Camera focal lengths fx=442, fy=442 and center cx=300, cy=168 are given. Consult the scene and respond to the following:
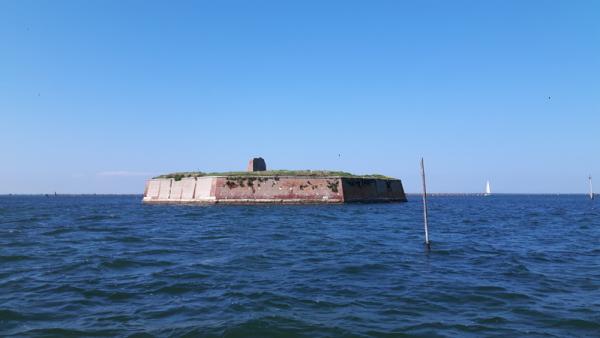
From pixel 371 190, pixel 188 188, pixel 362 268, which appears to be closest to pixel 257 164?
pixel 188 188

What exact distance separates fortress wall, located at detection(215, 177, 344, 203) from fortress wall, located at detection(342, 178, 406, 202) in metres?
1.50

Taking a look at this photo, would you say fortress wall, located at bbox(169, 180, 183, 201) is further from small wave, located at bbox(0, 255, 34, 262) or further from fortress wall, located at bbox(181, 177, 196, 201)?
small wave, located at bbox(0, 255, 34, 262)

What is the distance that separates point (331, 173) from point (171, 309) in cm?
4822

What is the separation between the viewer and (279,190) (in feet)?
166

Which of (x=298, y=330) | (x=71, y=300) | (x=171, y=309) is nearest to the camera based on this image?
(x=298, y=330)

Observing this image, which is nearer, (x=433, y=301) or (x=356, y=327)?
(x=356, y=327)

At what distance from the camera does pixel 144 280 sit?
9.47 meters

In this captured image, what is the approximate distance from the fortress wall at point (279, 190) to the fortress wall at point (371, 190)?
150cm

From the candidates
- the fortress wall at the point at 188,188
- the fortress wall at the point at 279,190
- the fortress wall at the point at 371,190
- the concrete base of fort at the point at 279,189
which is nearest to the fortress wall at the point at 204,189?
the concrete base of fort at the point at 279,189

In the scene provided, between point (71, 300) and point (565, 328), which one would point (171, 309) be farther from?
point (565, 328)

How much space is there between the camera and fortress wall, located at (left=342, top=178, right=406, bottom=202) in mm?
51250

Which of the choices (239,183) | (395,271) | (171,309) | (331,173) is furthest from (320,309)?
(331,173)

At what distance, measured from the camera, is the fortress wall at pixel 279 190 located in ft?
165

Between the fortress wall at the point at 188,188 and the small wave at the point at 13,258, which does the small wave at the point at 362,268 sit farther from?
the fortress wall at the point at 188,188
